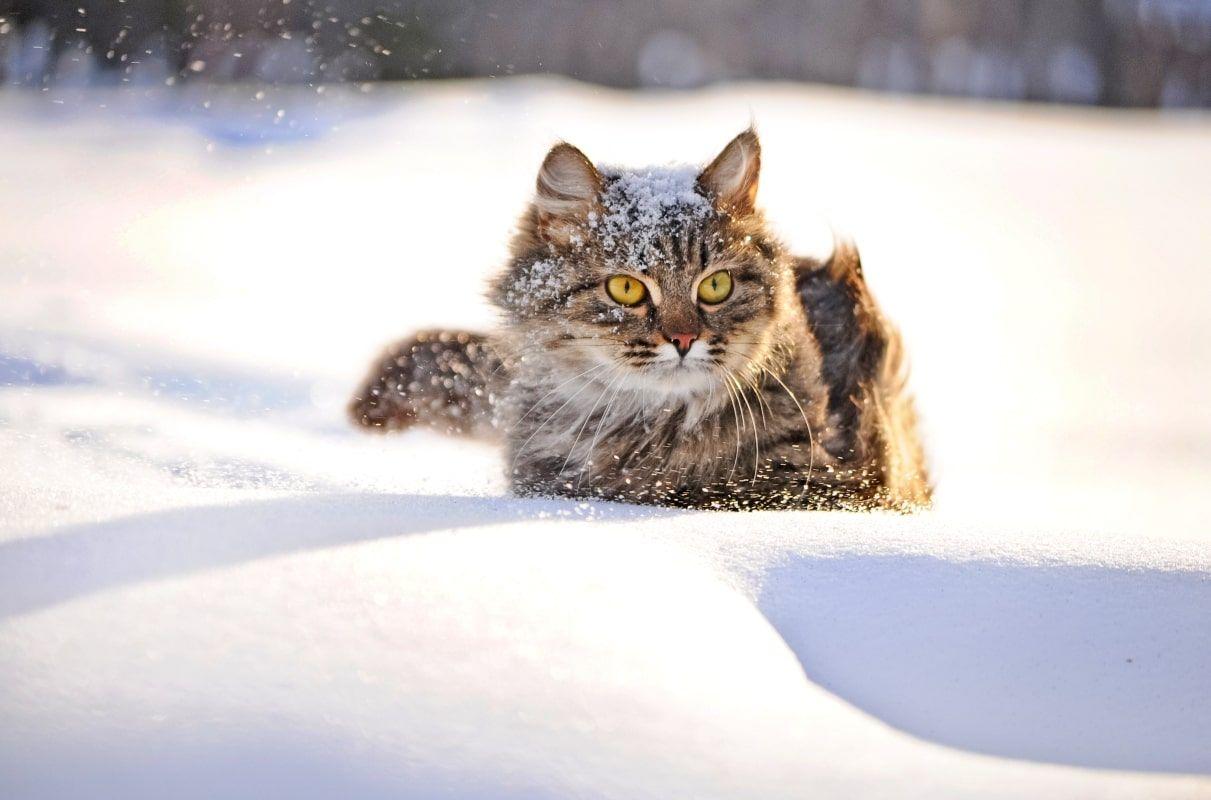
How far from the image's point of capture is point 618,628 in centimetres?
137

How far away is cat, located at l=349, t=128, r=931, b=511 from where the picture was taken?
6.77 ft

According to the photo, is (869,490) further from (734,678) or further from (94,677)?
(94,677)

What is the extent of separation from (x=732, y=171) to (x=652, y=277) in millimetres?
335

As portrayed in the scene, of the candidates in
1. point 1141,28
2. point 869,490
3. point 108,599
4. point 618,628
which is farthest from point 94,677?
point 1141,28

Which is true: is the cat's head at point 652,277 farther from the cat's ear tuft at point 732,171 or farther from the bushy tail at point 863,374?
the bushy tail at point 863,374

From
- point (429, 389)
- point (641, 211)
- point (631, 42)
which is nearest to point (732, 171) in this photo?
point (641, 211)

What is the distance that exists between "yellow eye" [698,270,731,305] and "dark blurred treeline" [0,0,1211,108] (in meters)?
2.25

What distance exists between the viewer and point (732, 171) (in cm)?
220

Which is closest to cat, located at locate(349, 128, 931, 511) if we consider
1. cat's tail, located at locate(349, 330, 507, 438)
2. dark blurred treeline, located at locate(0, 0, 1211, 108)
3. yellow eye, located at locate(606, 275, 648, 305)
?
yellow eye, located at locate(606, 275, 648, 305)

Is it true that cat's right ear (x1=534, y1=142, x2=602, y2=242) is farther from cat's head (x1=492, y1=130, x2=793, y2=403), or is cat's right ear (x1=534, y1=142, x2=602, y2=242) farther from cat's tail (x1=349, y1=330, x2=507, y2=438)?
cat's tail (x1=349, y1=330, x2=507, y2=438)

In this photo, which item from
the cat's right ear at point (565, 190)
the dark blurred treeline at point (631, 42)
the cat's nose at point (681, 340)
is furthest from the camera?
the dark blurred treeline at point (631, 42)

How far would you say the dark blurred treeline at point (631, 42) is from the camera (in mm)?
4320

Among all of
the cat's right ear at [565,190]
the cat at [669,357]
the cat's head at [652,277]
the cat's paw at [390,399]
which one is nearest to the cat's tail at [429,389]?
the cat's paw at [390,399]

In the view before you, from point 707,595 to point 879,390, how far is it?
130 cm
